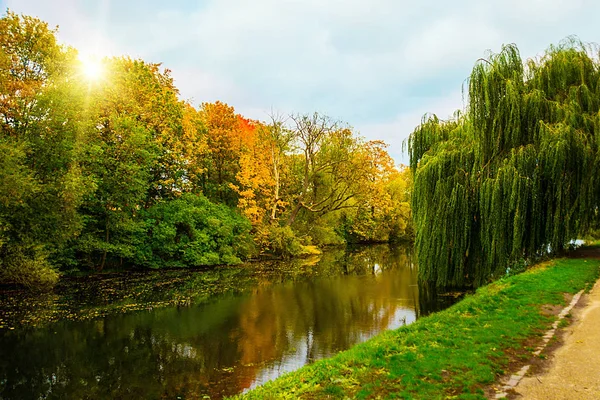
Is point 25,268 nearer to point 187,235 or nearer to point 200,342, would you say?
point 187,235

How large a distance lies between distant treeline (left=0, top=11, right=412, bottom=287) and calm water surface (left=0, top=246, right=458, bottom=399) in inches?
294

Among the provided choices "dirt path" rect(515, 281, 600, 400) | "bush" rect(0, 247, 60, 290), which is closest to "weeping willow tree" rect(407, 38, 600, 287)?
"dirt path" rect(515, 281, 600, 400)

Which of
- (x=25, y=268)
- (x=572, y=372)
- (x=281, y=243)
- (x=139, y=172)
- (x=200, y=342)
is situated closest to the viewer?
(x=572, y=372)

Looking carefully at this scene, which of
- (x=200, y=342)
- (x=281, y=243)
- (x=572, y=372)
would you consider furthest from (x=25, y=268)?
(x=572, y=372)

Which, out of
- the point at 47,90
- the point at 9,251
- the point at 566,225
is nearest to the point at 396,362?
the point at 566,225

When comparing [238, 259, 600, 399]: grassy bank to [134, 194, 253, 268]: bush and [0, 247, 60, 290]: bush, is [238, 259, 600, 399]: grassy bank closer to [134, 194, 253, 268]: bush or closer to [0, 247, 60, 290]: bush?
[0, 247, 60, 290]: bush

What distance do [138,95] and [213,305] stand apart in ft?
55.1

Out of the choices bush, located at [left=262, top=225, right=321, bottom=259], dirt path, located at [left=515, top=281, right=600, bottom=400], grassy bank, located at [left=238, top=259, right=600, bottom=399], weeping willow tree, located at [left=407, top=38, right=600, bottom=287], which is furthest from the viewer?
bush, located at [left=262, top=225, right=321, bottom=259]

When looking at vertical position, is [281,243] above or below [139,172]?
below

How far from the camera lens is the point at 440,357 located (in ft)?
22.4

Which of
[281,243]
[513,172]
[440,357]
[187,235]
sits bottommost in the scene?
[440,357]

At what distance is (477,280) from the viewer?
14805 mm

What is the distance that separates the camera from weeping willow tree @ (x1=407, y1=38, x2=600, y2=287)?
13477 mm

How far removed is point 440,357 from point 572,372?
1911 mm
